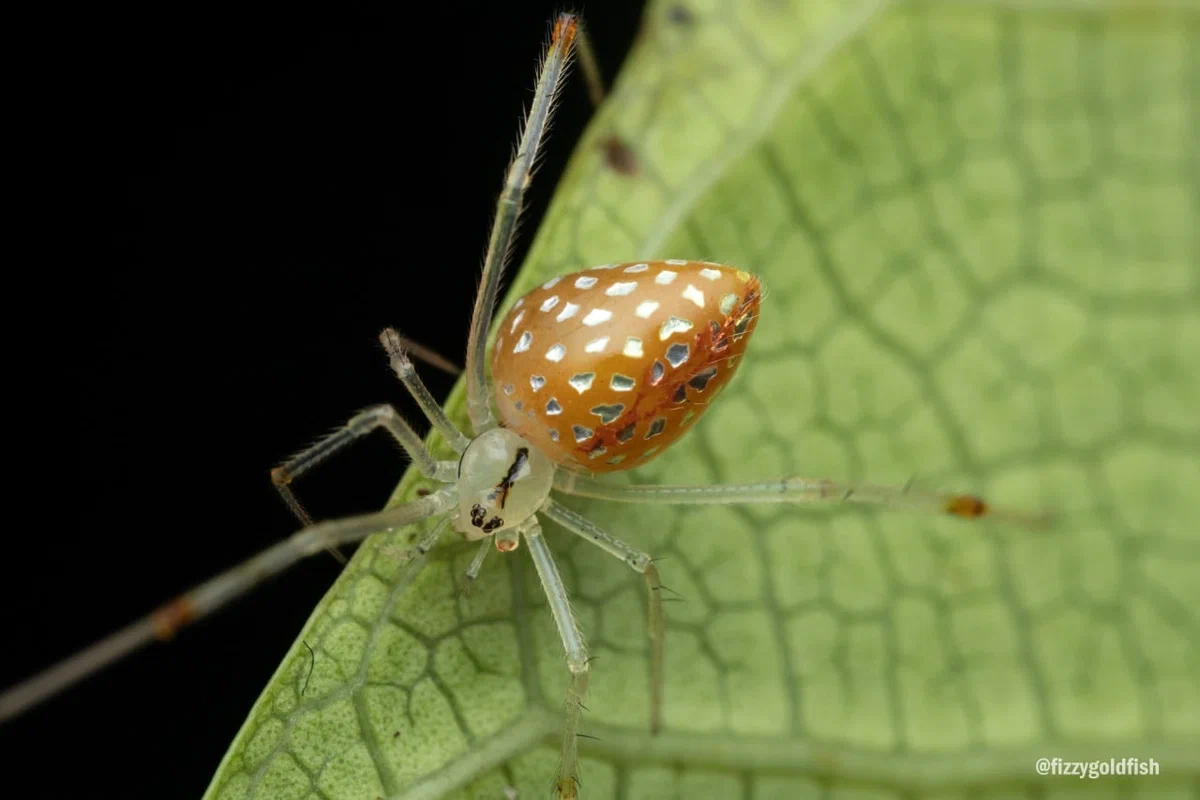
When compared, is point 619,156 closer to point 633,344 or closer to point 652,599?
point 633,344

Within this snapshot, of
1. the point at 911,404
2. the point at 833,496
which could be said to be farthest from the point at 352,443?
the point at 911,404

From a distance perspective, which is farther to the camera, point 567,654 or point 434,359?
point 434,359

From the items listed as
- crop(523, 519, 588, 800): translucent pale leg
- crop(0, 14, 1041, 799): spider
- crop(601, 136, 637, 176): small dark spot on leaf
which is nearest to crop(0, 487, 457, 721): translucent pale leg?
crop(0, 14, 1041, 799): spider

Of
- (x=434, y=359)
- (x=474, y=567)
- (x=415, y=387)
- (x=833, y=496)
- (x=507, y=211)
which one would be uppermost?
(x=507, y=211)

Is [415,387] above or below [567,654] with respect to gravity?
above

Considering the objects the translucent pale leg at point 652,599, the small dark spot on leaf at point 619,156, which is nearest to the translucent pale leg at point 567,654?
the translucent pale leg at point 652,599

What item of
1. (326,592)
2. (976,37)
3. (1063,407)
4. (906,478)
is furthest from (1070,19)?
(326,592)

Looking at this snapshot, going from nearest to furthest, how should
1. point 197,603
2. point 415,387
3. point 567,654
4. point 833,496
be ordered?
1. point 197,603
2. point 567,654
3. point 833,496
4. point 415,387
